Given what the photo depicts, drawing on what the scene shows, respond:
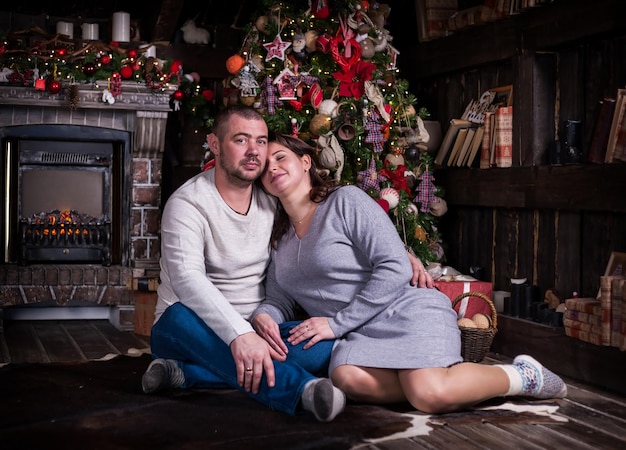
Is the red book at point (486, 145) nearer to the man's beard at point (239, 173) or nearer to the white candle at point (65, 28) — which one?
the man's beard at point (239, 173)

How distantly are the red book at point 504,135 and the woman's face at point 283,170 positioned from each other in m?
1.50

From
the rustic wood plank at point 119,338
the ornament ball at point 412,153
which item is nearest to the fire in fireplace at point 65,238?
the rustic wood plank at point 119,338

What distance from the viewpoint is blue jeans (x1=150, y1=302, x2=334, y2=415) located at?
2896 mm

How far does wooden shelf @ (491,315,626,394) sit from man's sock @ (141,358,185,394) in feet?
5.69

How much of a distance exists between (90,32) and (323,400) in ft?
11.4

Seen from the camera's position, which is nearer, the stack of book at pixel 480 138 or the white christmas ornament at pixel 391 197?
the stack of book at pixel 480 138

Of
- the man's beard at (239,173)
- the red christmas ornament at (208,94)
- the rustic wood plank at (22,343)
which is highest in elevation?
the red christmas ornament at (208,94)

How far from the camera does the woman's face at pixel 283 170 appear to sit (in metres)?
3.23

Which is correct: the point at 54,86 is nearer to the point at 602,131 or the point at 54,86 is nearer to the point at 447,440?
the point at 602,131

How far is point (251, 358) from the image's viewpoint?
9.31ft

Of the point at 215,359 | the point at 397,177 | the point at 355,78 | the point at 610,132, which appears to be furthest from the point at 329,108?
the point at 215,359

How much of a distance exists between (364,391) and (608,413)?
913mm

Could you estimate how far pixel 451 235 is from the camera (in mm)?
5203

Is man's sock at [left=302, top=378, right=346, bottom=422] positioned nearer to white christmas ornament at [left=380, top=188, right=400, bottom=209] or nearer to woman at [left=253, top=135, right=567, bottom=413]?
woman at [left=253, top=135, right=567, bottom=413]
